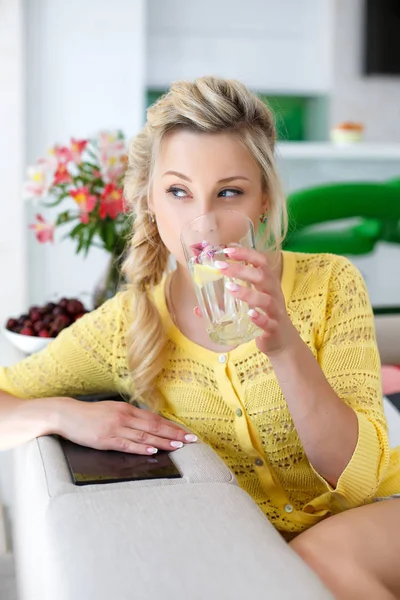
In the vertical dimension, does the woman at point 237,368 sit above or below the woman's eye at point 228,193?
below

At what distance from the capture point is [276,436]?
57.5 inches

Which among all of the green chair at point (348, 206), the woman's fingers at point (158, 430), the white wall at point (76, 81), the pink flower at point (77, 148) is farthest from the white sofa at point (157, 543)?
the white wall at point (76, 81)

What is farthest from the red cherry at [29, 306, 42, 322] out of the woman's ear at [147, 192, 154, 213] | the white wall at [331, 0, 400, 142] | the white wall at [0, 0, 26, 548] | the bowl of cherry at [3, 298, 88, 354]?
the white wall at [331, 0, 400, 142]

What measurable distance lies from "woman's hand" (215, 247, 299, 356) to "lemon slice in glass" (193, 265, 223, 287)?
4cm

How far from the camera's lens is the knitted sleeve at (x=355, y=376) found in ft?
4.10

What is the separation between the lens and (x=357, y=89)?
16.8 ft

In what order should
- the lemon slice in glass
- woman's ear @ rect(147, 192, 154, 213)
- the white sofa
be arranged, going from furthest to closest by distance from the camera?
woman's ear @ rect(147, 192, 154, 213), the lemon slice in glass, the white sofa

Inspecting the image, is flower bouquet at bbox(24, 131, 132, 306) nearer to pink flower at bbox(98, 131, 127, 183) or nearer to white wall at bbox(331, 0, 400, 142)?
pink flower at bbox(98, 131, 127, 183)

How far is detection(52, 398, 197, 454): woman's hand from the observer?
4.31ft

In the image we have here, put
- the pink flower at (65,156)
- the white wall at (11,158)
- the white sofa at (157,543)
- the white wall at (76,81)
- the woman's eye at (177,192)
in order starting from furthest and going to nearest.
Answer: the white wall at (76,81) → the white wall at (11,158) → the pink flower at (65,156) → the woman's eye at (177,192) → the white sofa at (157,543)

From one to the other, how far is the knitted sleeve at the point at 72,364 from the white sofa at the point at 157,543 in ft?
1.25

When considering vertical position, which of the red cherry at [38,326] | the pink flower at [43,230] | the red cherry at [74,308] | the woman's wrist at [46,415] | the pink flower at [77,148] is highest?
the pink flower at [77,148]

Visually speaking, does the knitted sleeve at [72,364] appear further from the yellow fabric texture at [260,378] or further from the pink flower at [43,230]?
the pink flower at [43,230]

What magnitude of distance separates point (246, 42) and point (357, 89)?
2.44ft
